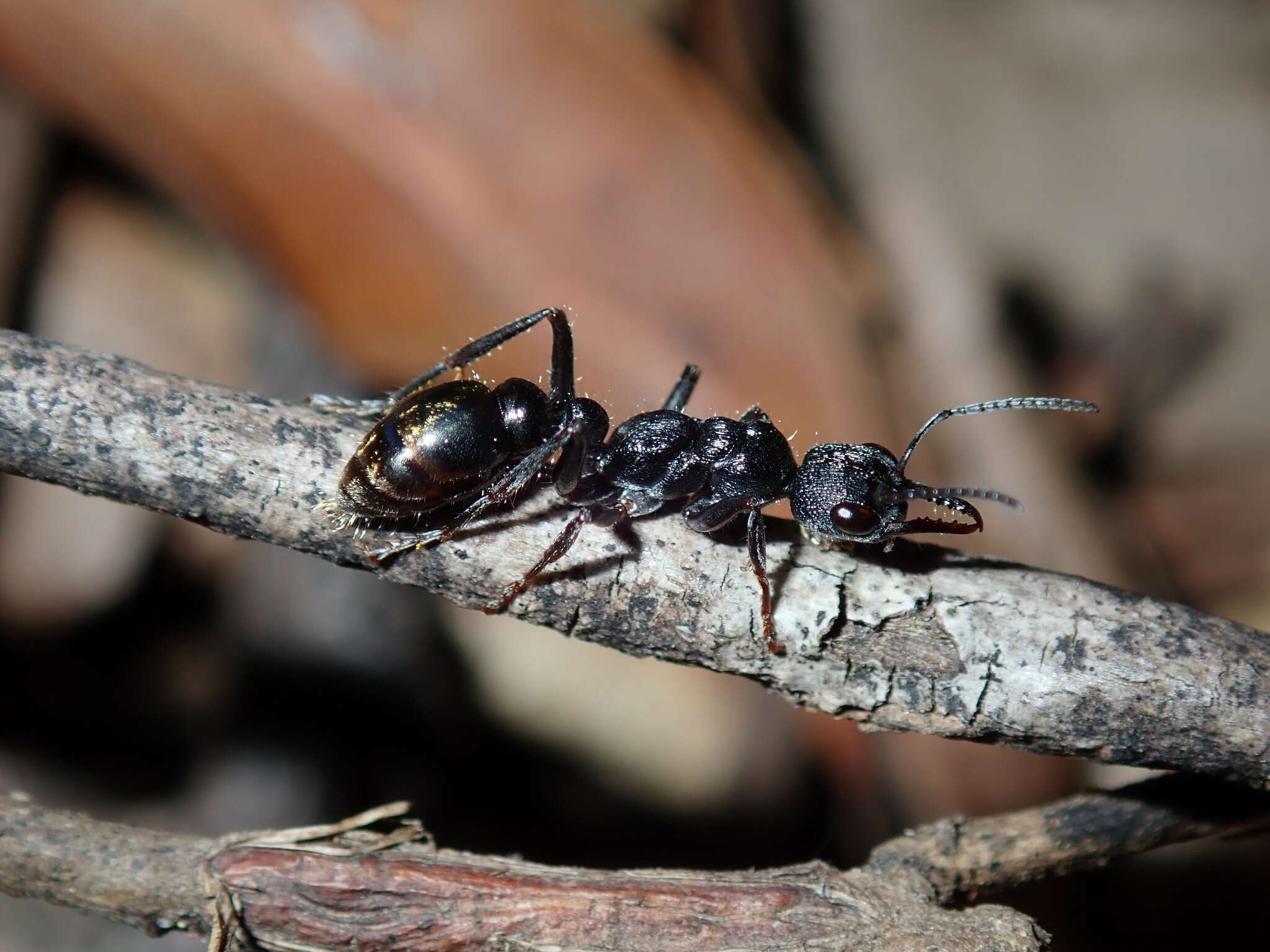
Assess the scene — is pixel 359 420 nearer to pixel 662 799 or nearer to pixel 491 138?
pixel 491 138

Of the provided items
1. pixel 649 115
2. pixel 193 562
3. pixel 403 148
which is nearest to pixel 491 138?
pixel 403 148

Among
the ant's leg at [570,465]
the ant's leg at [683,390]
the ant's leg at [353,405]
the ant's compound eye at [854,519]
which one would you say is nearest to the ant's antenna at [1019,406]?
the ant's compound eye at [854,519]

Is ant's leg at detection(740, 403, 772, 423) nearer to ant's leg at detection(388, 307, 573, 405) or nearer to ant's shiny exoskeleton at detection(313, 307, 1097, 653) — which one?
ant's shiny exoskeleton at detection(313, 307, 1097, 653)

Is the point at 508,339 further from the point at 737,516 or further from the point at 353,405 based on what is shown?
the point at 737,516

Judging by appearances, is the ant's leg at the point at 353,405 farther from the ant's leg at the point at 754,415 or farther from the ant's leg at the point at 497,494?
the ant's leg at the point at 754,415

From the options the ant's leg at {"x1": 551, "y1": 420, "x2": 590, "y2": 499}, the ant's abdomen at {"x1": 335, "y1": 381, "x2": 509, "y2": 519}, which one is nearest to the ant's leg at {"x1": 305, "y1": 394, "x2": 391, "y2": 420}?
the ant's abdomen at {"x1": 335, "y1": 381, "x2": 509, "y2": 519}

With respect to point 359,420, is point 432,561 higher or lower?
lower
